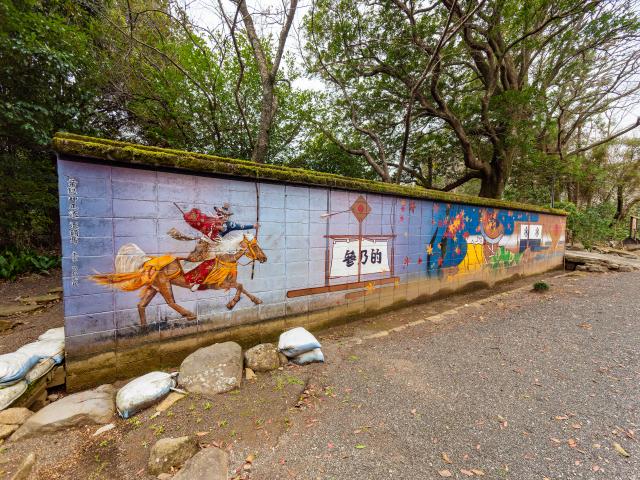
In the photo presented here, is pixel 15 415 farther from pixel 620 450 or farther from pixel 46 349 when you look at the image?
pixel 620 450

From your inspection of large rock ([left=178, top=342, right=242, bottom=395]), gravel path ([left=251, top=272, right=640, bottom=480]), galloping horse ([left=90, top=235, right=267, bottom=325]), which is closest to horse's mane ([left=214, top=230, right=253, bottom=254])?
galloping horse ([left=90, top=235, right=267, bottom=325])

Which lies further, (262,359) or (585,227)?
(585,227)

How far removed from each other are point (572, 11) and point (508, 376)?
360 inches

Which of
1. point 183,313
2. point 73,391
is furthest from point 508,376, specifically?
point 73,391

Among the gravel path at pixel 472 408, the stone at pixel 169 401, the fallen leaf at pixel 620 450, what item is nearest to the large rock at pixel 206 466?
the gravel path at pixel 472 408

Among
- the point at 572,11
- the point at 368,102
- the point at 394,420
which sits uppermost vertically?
the point at 572,11

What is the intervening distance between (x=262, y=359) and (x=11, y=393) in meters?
1.95

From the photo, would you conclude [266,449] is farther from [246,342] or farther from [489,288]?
[489,288]

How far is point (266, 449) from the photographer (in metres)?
1.80

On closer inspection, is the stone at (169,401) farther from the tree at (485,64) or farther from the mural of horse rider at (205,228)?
the tree at (485,64)

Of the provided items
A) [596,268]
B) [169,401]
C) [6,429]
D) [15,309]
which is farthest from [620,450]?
[596,268]

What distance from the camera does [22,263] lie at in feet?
19.4

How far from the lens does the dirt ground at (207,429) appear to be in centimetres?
165

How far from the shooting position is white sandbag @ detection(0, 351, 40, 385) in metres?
1.91
